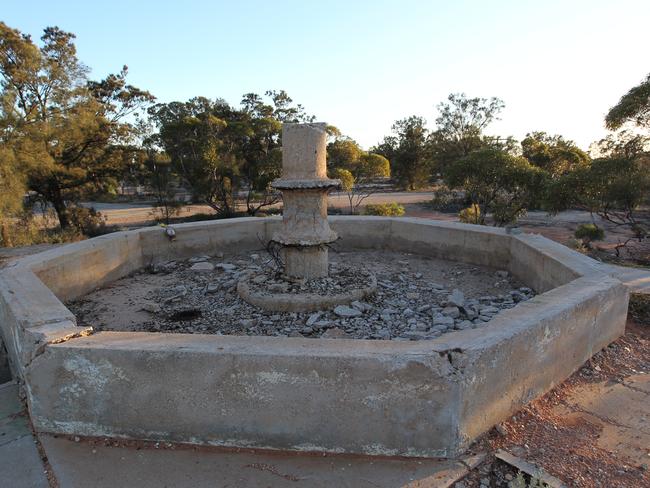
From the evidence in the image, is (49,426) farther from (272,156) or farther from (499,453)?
(272,156)

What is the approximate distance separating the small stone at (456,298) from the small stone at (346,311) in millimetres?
1083

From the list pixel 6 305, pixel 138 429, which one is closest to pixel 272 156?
pixel 6 305

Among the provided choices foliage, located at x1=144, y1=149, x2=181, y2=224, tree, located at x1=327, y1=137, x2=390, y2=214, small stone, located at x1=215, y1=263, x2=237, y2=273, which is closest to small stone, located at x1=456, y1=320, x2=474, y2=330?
small stone, located at x1=215, y1=263, x2=237, y2=273

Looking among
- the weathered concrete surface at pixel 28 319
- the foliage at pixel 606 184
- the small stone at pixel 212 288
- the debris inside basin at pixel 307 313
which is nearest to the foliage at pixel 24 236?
the debris inside basin at pixel 307 313

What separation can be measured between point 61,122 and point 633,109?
15275mm

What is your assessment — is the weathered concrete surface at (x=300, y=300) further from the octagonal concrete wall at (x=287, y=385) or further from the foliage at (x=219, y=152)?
the foliage at (x=219, y=152)

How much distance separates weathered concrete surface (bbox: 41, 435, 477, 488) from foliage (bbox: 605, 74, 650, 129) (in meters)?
9.79

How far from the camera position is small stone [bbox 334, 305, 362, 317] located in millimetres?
4441

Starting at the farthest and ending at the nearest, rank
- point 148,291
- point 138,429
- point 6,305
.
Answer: point 148,291, point 6,305, point 138,429

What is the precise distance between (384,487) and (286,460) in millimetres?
535

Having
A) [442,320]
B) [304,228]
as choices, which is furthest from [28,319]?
[442,320]

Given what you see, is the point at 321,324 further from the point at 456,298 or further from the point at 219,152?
the point at 219,152

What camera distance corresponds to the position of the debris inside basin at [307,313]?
4.27 m

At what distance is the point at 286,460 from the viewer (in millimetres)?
2266
